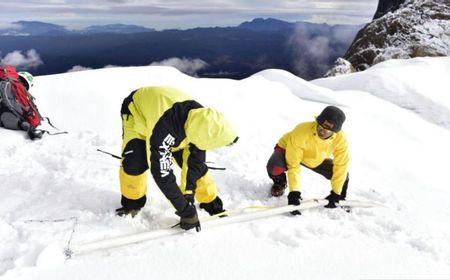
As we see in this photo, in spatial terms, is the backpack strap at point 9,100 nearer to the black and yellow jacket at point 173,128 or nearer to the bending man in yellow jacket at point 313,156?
the black and yellow jacket at point 173,128

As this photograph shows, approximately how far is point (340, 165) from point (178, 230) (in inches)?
73.5

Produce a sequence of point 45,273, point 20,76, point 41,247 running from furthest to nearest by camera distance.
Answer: point 20,76
point 41,247
point 45,273

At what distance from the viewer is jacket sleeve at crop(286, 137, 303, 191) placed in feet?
13.7

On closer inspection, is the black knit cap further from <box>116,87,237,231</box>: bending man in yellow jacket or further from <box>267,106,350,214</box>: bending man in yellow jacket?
<box>116,87,237,231</box>: bending man in yellow jacket

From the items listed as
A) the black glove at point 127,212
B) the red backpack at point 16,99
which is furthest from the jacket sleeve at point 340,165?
the red backpack at point 16,99

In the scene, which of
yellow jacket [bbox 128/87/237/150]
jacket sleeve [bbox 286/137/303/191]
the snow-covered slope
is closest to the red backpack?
the snow-covered slope

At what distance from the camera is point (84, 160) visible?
5035 millimetres

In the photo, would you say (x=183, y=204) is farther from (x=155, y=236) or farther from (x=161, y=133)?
(x=161, y=133)

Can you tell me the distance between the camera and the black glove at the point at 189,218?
337 cm

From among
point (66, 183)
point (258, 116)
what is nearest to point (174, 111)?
point (66, 183)

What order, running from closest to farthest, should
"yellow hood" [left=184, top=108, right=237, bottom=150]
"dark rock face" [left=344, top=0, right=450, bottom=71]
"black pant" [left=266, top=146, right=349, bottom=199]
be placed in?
"yellow hood" [left=184, top=108, right=237, bottom=150] → "black pant" [left=266, top=146, right=349, bottom=199] → "dark rock face" [left=344, top=0, right=450, bottom=71]

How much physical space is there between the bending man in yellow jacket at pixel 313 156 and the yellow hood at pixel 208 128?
4.15ft

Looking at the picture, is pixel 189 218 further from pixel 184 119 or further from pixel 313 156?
pixel 313 156

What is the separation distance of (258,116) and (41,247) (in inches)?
225
